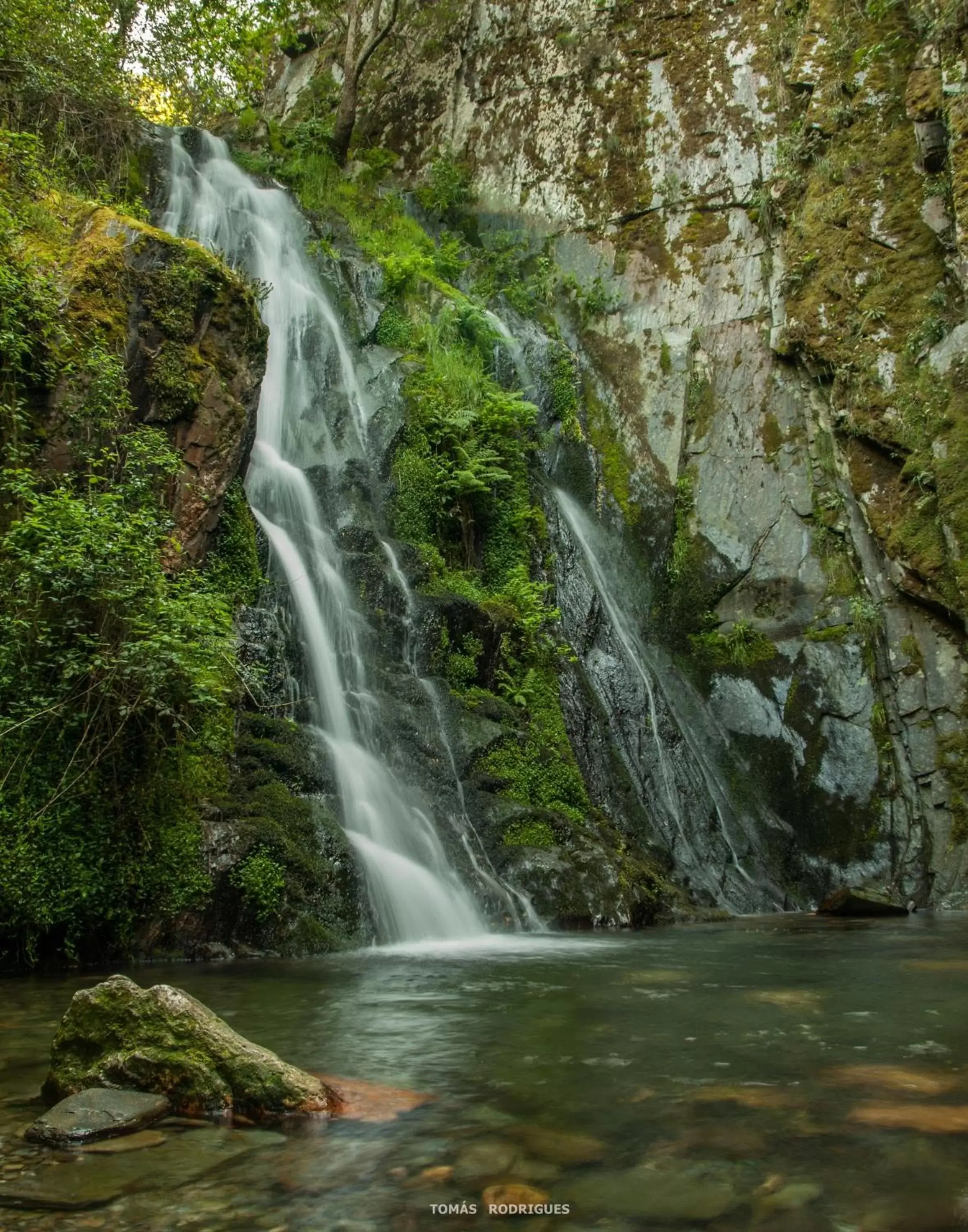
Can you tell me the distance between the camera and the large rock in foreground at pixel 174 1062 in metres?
3.36

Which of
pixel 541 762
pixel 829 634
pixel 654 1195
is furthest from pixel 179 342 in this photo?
pixel 829 634

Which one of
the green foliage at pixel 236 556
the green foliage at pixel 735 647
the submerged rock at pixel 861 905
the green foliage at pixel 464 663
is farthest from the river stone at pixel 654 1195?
the green foliage at pixel 735 647

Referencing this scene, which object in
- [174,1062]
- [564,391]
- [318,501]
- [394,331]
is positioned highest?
[394,331]

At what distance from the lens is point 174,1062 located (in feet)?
11.3

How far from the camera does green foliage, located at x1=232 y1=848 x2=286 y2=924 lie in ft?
→ 24.3

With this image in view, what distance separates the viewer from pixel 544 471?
15.9m

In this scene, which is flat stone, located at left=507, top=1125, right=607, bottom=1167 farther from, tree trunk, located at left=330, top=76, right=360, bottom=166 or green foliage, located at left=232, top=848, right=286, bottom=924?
tree trunk, located at left=330, top=76, right=360, bottom=166

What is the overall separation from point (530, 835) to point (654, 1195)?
746 centimetres

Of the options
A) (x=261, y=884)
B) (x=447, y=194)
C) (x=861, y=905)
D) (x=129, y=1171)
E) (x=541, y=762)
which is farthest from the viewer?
(x=447, y=194)

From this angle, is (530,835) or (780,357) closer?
(530,835)

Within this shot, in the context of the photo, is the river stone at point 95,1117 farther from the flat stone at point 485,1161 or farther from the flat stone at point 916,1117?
the flat stone at point 916,1117

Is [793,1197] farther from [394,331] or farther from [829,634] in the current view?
[394,331]

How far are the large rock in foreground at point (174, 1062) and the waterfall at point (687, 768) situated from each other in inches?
381

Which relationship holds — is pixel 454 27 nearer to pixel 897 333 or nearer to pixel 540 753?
pixel 897 333
